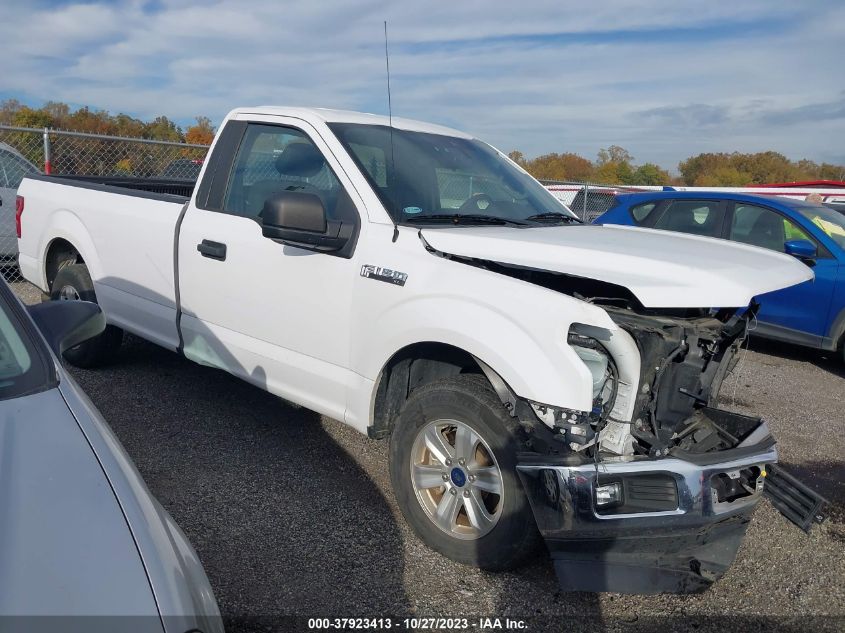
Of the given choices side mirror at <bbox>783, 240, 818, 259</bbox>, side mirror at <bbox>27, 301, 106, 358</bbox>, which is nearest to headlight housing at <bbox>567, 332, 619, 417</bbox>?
side mirror at <bbox>27, 301, 106, 358</bbox>

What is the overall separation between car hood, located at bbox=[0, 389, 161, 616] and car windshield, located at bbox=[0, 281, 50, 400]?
0.54 ft

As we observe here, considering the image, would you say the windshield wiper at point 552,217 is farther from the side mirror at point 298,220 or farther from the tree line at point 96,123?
the tree line at point 96,123

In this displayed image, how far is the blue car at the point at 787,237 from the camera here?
7.14 metres

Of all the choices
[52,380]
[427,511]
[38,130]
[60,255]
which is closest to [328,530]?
[427,511]

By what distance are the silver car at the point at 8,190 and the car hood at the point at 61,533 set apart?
768 centimetres

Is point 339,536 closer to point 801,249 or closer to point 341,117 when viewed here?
point 341,117

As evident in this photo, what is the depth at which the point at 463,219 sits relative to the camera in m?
3.87

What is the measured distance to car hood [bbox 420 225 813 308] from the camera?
9.28 feet

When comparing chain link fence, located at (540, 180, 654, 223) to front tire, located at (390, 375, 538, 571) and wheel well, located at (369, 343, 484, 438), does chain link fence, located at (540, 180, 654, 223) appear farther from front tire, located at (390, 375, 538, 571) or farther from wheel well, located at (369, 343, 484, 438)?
front tire, located at (390, 375, 538, 571)

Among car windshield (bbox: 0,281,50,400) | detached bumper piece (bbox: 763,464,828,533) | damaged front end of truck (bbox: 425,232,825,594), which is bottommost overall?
detached bumper piece (bbox: 763,464,828,533)

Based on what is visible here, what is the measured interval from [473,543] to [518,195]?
2133 millimetres

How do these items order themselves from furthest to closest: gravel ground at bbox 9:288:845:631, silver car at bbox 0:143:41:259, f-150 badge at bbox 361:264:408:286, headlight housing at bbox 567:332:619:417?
silver car at bbox 0:143:41:259, f-150 badge at bbox 361:264:408:286, gravel ground at bbox 9:288:845:631, headlight housing at bbox 567:332:619:417

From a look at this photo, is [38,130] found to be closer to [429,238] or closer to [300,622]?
[429,238]

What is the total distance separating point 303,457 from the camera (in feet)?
14.6
